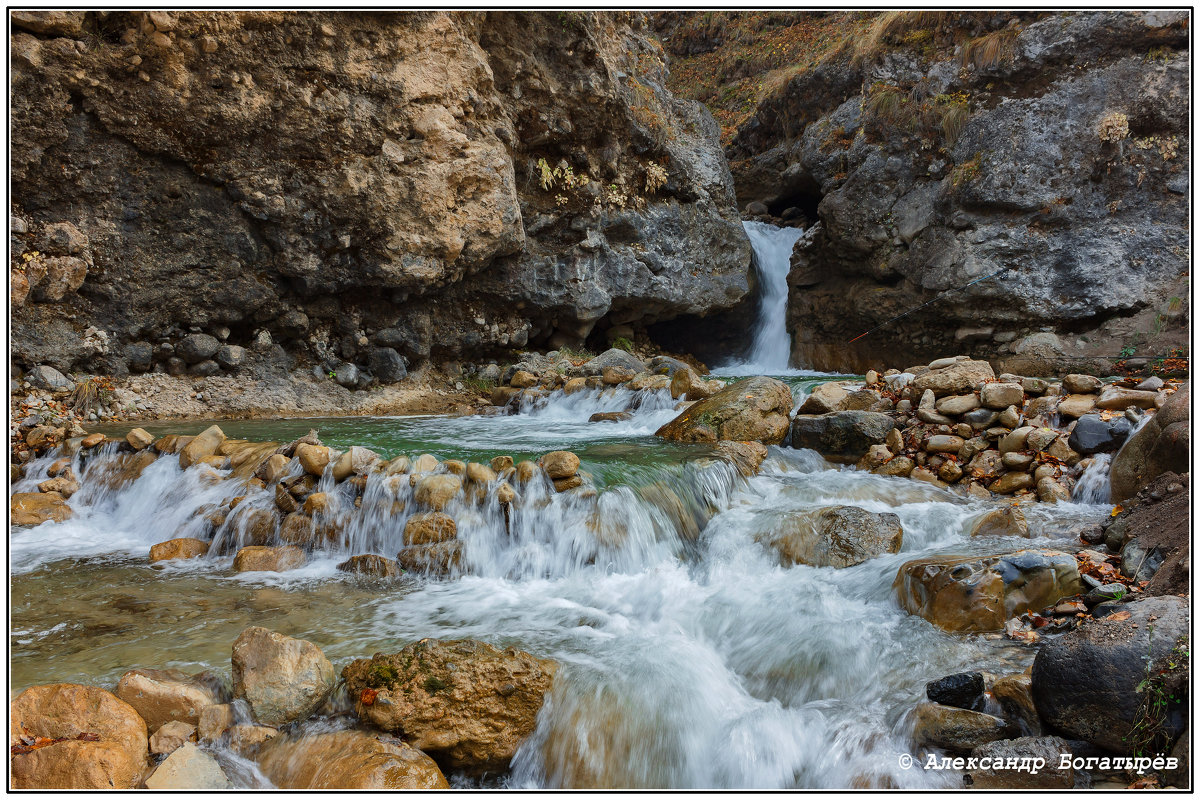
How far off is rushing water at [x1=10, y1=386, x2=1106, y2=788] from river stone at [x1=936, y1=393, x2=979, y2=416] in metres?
1.02

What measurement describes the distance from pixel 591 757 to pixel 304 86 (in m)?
8.45

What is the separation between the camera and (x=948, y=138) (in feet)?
35.3

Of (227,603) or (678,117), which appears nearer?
(227,603)

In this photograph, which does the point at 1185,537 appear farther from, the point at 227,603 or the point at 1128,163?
the point at 1128,163

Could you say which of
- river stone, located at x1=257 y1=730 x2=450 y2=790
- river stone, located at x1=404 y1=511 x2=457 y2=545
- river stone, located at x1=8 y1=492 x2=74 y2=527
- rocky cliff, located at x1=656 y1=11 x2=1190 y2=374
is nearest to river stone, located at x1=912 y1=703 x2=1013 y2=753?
river stone, located at x1=257 y1=730 x2=450 y2=790

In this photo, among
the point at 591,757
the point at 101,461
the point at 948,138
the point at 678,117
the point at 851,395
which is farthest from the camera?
the point at 678,117

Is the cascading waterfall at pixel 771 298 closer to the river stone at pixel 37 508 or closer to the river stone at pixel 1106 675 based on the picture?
the river stone at pixel 37 508

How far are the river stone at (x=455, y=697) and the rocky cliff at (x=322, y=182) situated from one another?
7.38 m

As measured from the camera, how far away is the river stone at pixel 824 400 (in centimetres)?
655

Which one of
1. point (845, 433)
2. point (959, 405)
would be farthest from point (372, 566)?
point (959, 405)

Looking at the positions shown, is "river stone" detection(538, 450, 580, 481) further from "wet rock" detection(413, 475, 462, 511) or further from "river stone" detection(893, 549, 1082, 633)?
"river stone" detection(893, 549, 1082, 633)

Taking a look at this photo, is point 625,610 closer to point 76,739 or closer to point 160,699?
point 160,699

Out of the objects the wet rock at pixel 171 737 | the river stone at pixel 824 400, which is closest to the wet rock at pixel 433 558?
the wet rock at pixel 171 737

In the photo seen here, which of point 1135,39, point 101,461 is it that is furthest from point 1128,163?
point 101,461
